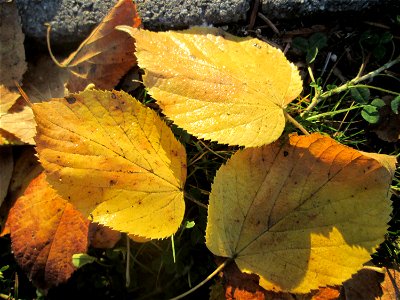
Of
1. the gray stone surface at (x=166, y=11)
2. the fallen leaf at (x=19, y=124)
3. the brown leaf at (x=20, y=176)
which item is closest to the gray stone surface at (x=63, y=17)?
the gray stone surface at (x=166, y=11)

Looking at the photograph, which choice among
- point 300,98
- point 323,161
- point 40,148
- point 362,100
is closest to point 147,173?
point 40,148

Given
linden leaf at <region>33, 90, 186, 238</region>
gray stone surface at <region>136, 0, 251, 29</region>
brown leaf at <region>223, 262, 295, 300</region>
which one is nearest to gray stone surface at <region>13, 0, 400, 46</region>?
gray stone surface at <region>136, 0, 251, 29</region>

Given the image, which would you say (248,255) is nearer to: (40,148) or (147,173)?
(147,173)

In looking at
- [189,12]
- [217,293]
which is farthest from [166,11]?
[217,293]

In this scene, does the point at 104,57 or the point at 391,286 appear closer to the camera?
the point at 391,286

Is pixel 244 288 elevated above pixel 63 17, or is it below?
below

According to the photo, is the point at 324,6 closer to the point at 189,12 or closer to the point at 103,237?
the point at 189,12
